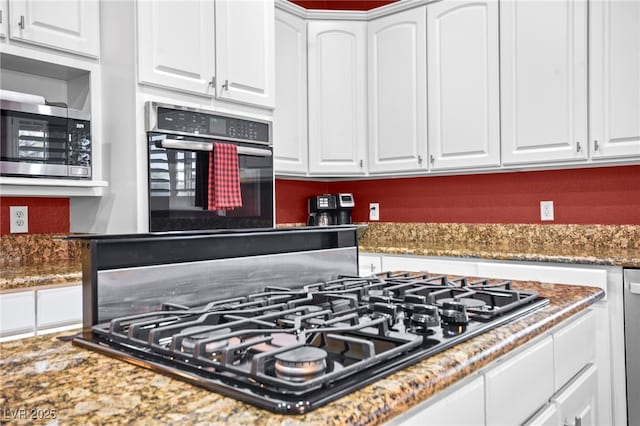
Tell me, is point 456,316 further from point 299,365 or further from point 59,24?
point 59,24

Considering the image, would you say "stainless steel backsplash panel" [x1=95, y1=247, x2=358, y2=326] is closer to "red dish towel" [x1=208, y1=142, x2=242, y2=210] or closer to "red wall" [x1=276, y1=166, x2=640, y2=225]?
"red dish towel" [x1=208, y1=142, x2=242, y2=210]

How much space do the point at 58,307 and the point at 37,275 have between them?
15 cm

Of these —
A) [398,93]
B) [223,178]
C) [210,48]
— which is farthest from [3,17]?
[398,93]

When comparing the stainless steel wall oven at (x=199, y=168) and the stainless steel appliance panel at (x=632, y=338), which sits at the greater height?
the stainless steel wall oven at (x=199, y=168)

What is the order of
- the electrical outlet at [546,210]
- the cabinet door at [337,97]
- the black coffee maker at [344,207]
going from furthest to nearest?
1. the black coffee maker at [344,207]
2. the cabinet door at [337,97]
3. the electrical outlet at [546,210]

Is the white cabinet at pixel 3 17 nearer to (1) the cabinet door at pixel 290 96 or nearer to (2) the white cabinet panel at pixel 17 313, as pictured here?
(2) the white cabinet panel at pixel 17 313

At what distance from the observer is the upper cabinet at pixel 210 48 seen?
2.39 metres

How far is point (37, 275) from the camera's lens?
1.91 meters

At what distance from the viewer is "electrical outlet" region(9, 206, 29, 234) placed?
8.14 feet

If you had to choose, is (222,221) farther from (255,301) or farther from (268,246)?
(255,301)

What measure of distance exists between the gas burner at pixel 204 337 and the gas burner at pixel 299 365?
12cm

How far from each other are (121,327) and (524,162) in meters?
2.55

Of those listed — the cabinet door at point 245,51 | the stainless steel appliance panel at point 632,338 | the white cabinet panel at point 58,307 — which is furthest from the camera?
the cabinet door at point 245,51

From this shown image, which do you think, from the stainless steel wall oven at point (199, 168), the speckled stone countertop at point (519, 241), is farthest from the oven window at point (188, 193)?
the speckled stone countertop at point (519, 241)
